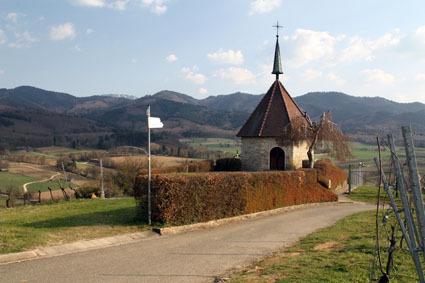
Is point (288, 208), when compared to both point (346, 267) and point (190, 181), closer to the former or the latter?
point (190, 181)

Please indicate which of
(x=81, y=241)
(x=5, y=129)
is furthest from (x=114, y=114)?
(x=81, y=241)

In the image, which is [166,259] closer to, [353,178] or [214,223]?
[214,223]

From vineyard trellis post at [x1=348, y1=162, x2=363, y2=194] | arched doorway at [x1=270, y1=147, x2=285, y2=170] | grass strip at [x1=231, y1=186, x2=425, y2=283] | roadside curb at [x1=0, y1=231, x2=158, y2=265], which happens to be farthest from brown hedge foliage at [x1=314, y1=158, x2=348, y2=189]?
roadside curb at [x1=0, y1=231, x2=158, y2=265]

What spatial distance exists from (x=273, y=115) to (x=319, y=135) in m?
3.89

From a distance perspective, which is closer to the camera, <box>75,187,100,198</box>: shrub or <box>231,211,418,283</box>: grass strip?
<box>231,211,418,283</box>: grass strip

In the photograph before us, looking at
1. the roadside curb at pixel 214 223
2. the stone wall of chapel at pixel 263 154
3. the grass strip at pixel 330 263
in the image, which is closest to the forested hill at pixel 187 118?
the stone wall of chapel at pixel 263 154

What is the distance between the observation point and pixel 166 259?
746 cm

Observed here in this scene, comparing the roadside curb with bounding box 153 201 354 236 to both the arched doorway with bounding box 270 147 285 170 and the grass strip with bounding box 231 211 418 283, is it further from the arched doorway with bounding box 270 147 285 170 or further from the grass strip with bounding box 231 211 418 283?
the arched doorway with bounding box 270 147 285 170

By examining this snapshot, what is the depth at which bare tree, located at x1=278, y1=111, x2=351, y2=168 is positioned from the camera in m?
21.8

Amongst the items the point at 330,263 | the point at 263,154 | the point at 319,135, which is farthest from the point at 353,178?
the point at 330,263

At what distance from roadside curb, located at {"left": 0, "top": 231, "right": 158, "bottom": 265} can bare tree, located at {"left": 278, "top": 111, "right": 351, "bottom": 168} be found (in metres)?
14.6

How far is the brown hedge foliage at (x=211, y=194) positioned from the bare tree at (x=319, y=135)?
20.9ft

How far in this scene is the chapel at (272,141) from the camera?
74.7 ft

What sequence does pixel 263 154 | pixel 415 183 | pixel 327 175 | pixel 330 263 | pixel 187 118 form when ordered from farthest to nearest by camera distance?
pixel 187 118
pixel 263 154
pixel 327 175
pixel 330 263
pixel 415 183
